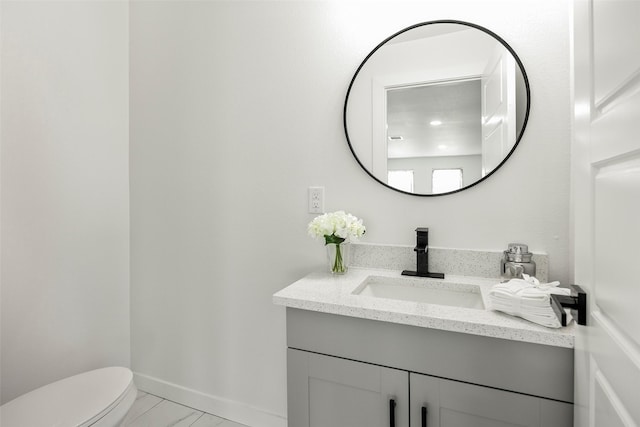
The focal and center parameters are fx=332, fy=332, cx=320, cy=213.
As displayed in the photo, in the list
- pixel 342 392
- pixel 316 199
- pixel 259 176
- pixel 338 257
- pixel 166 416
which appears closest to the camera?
pixel 342 392

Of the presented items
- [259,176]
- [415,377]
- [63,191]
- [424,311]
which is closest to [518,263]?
[424,311]

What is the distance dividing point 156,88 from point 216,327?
1.41 m

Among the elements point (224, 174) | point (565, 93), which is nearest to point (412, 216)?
point (565, 93)

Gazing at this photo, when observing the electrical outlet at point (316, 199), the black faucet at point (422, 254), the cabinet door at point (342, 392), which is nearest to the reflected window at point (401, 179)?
the black faucet at point (422, 254)

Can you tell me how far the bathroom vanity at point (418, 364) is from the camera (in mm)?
840

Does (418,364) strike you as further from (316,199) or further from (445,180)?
(316,199)

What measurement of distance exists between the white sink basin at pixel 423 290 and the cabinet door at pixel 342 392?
27cm

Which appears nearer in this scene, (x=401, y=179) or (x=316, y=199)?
(x=401, y=179)

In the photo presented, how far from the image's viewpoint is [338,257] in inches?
55.0

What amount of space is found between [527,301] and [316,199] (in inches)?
37.1

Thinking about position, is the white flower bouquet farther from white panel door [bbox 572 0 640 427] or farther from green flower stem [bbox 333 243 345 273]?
white panel door [bbox 572 0 640 427]

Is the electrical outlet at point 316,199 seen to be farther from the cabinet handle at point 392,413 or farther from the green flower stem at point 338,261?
the cabinet handle at point 392,413

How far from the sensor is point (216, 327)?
71.3 inches

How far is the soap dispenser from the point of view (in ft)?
3.80
